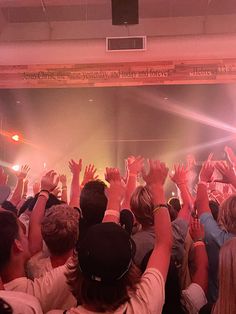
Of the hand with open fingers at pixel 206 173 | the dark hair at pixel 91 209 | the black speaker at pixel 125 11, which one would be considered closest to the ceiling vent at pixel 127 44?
the black speaker at pixel 125 11

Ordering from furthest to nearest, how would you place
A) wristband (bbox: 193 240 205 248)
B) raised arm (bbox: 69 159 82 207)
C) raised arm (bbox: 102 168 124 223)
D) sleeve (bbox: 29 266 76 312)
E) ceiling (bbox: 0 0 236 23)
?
1. ceiling (bbox: 0 0 236 23)
2. raised arm (bbox: 69 159 82 207)
3. wristband (bbox: 193 240 205 248)
4. raised arm (bbox: 102 168 124 223)
5. sleeve (bbox: 29 266 76 312)

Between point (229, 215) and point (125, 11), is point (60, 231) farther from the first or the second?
point (125, 11)

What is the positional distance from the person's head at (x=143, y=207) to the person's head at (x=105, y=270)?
80 centimetres

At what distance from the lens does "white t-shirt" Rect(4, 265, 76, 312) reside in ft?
4.46

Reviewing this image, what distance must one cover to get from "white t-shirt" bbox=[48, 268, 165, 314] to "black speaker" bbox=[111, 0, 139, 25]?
365 cm

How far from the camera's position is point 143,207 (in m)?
1.98

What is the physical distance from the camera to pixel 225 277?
1296 mm

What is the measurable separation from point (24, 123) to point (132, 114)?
161cm

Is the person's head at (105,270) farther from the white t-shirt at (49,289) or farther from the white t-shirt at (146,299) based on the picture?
the white t-shirt at (49,289)

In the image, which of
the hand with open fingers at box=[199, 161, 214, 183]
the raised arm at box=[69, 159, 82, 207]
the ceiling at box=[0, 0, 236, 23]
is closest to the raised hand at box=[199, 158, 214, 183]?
the hand with open fingers at box=[199, 161, 214, 183]

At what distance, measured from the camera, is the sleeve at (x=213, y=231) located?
180 cm

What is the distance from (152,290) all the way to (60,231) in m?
0.61

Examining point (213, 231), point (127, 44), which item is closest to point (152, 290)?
point (213, 231)

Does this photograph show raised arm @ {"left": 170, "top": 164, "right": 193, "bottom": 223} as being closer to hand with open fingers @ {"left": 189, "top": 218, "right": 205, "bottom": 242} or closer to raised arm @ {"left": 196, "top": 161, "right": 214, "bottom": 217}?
raised arm @ {"left": 196, "top": 161, "right": 214, "bottom": 217}
